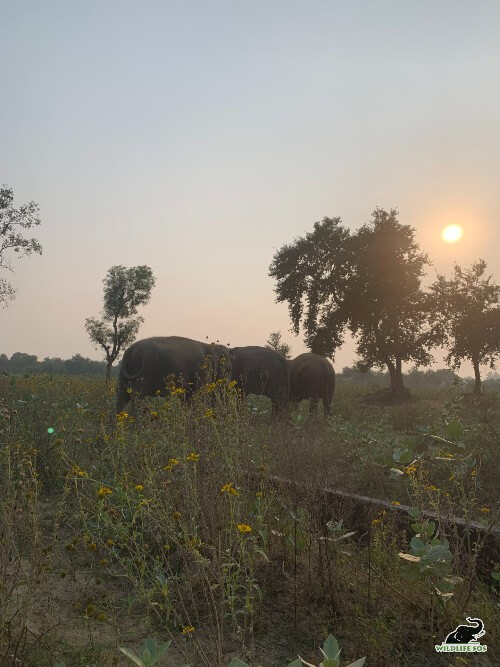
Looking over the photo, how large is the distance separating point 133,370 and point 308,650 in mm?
8920

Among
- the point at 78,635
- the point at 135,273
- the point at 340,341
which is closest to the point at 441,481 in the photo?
the point at 78,635

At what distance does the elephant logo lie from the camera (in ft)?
9.86

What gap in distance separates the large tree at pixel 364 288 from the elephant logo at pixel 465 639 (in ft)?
81.0

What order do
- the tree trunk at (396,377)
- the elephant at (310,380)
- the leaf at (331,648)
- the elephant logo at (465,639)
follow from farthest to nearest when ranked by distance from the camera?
the tree trunk at (396,377)
the elephant at (310,380)
the elephant logo at (465,639)
the leaf at (331,648)

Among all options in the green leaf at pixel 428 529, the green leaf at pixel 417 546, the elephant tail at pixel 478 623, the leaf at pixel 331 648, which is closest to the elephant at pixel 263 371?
the green leaf at pixel 428 529

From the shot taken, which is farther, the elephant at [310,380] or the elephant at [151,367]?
the elephant at [310,380]

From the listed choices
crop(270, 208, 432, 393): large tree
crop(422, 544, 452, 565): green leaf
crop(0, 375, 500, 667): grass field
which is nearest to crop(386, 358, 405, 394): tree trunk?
crop(270, 208, 432, 393): large tree

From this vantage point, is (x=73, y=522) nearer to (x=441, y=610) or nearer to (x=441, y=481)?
(x=441, y=610)

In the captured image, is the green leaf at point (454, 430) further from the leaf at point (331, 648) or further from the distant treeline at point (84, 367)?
the distant treeline at point (84, 367)

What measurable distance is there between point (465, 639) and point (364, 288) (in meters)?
26.6

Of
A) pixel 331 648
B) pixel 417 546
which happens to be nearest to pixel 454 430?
pixel 417 546

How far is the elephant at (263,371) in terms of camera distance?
14.0 m

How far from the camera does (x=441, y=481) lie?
22.9 ft

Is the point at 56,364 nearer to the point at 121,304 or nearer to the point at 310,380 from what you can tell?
the point at 121,304
